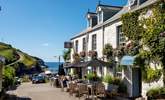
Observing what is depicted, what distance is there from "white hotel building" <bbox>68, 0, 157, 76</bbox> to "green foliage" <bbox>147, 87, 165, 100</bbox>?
5640 mm

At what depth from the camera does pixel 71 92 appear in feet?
80.5

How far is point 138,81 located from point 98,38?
27.1 feet

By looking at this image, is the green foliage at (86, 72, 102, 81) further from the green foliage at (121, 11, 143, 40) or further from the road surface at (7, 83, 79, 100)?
the green foliage at (121, 11, 143, 40)

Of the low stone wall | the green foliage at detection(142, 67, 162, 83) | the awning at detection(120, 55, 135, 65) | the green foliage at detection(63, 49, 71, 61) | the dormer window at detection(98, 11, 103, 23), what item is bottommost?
the low stone wall

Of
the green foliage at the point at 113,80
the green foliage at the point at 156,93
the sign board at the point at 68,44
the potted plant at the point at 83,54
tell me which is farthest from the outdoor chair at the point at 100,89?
the sign board at the point at 68,44

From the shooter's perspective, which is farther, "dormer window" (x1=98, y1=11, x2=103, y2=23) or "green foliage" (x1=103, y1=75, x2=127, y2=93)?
"dormer window" (x1=98, y1=11, x2=103, y2=23)

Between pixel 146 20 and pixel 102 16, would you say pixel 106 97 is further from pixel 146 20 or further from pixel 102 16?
pixel 102 16

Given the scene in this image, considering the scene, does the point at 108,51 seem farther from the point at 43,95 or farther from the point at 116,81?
the point at 43,95

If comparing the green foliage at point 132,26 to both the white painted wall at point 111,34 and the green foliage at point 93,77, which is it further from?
the green foliage at point 93,77

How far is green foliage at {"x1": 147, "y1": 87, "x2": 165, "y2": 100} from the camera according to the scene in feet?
57.9

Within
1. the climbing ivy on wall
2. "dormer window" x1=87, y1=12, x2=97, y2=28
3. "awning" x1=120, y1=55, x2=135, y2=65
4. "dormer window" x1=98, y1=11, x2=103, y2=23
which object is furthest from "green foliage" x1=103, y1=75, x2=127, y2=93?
"dormer window" x1=87, y1=12, x2=97, y2=28

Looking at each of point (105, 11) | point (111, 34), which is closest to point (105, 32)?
point (111, 34)

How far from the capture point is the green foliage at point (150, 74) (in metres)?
18.9

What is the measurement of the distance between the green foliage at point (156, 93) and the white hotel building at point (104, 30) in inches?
222
